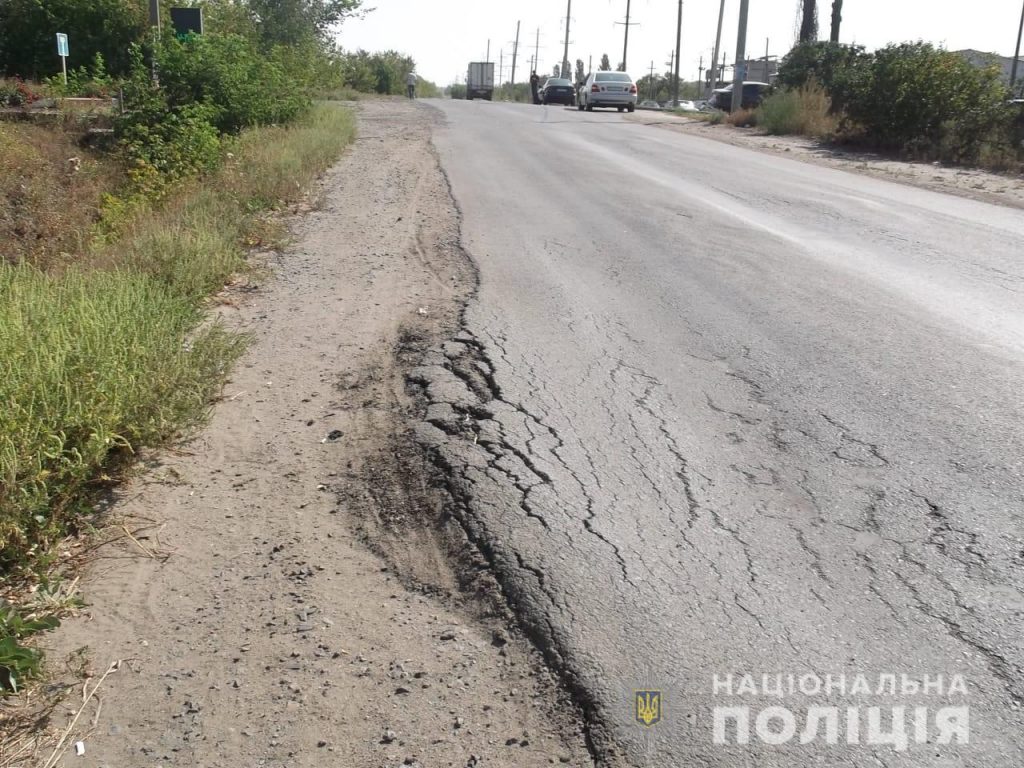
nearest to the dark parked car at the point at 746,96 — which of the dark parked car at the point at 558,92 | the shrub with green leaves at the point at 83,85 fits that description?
the dark parked car at the point at 558,92

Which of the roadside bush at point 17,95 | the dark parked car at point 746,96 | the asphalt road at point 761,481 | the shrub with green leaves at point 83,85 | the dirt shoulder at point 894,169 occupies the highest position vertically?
the dark parked car at point 746,96

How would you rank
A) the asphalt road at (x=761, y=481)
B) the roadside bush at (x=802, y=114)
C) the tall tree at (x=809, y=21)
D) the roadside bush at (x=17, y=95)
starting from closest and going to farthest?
the asphalt road at (x=761, y=481), the roadside bush at (x=17, y=95), the roadside bush at (x=802, y=114), the tall tree at (x=809, y=21)

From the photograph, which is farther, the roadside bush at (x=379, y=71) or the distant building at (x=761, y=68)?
the roadside bush at (x=379, y=71)

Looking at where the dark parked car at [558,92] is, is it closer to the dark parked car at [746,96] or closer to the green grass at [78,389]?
the dark parked car at [746,96]

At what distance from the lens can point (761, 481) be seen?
14.0 feet

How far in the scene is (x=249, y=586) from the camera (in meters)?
3.57

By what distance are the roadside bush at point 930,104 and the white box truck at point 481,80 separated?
44252mm

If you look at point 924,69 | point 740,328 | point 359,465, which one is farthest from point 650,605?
point 924,69

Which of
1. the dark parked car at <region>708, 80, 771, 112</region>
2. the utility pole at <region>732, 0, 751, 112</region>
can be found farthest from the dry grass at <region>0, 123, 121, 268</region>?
the dark parked car at <region>708, 80, 771, 112</region>

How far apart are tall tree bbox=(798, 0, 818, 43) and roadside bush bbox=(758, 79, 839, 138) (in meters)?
9.99

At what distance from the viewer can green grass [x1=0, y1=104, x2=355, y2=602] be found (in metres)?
3.65

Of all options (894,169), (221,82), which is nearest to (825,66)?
(894,169)

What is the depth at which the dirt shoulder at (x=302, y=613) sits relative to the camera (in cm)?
276

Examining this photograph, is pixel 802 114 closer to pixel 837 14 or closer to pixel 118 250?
pixel 837 14
